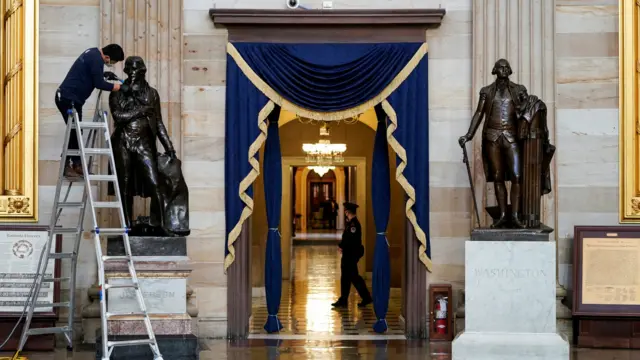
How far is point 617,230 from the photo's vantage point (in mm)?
11336

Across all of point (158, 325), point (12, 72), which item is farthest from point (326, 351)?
point (12, 72)

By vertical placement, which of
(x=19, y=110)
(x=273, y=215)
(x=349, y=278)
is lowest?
(x=349, y=278)

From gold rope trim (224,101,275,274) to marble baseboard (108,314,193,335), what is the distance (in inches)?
72.9

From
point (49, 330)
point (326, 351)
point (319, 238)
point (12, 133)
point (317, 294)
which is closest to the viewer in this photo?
point (49, 330)

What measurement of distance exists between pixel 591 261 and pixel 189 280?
4.53m

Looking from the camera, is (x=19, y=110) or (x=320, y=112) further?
(x=320, y=112)

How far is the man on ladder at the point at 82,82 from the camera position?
9945 millimetres

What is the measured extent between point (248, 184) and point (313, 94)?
127cm

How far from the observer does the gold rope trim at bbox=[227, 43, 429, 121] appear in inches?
464

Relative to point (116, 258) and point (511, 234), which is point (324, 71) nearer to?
point (511, 234)

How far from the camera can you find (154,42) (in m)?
11.8

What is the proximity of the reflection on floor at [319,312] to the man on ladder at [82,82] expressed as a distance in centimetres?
337

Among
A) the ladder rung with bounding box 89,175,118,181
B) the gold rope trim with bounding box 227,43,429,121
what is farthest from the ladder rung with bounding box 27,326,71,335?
the gold rope trim with bounding box 227,43,429,121

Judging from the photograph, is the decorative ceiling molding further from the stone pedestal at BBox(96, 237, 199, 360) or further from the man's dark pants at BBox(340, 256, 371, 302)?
the man's dark pants at BBox(340, 256, 371, 302)
